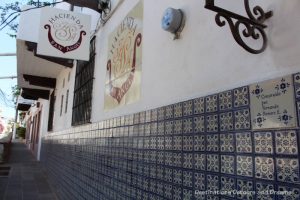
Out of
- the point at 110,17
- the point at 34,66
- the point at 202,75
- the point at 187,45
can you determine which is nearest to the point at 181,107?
the point at 202,75

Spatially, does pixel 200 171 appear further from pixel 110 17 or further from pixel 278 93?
pixel 110 17

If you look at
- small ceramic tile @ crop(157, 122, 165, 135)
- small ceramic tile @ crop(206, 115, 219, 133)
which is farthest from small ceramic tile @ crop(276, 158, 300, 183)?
small ceramic tile @ crop(157, 122, 165, 135)

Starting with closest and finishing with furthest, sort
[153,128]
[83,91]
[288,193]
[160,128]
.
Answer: [288,193] < [160,128] < [153,128] < [83,91]

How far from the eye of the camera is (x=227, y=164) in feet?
5.83

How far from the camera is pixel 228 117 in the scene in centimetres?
181

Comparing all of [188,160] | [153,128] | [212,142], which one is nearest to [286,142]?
[212,142]

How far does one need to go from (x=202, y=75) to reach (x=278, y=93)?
2.43ft

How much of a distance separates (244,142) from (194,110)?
53 centimetres

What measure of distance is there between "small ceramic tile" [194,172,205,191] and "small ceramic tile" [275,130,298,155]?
2.02 feet

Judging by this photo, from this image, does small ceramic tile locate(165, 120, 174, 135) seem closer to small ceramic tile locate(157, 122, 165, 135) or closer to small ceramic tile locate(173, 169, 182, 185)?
small ceramic tile locate(157, 122, 165, 135)

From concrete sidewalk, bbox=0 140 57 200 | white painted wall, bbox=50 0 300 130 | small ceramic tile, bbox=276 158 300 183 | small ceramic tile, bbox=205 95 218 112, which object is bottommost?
concrete sidewalk, bbox=0 140 57 200

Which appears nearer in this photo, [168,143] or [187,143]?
[187,143]

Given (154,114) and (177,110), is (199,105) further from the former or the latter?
(154,114)

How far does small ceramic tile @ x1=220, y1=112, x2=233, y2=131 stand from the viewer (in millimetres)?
1792
